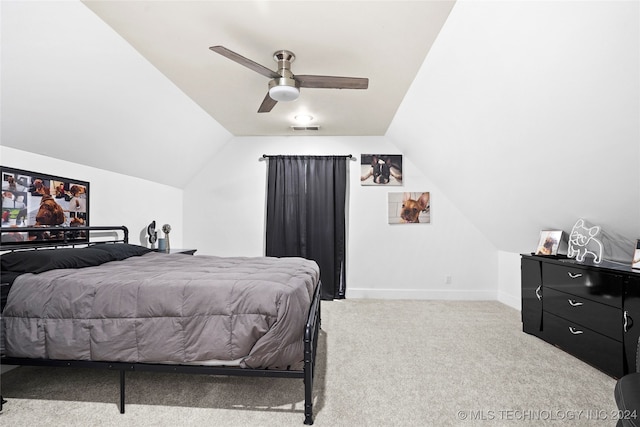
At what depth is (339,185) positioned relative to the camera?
4.84 metres

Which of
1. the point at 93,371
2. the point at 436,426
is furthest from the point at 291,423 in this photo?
the point at 93,371

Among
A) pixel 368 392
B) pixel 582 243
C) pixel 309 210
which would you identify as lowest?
pixel 368 392

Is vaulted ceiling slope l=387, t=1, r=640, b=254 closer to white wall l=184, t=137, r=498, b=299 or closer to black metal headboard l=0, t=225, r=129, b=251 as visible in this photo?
white wall l=184, t=137, r=498, b=299

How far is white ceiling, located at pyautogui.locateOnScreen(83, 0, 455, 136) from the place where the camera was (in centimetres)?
203

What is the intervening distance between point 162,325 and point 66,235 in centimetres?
184

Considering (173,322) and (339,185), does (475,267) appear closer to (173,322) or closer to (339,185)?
(339,185)

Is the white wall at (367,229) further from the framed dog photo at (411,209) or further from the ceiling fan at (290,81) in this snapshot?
the ceiling fan at (290,81)

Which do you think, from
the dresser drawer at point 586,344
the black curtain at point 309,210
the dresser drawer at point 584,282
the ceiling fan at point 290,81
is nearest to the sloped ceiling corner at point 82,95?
the ceiling fan at point 290,81

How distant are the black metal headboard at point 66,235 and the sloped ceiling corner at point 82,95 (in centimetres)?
66

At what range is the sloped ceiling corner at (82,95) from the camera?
196 cm

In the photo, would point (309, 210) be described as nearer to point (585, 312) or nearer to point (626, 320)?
point (585, 312)

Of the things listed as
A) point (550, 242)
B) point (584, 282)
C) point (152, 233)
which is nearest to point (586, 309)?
point (584, 282)

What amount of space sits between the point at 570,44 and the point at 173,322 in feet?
8.71

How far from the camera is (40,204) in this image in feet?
8.84
